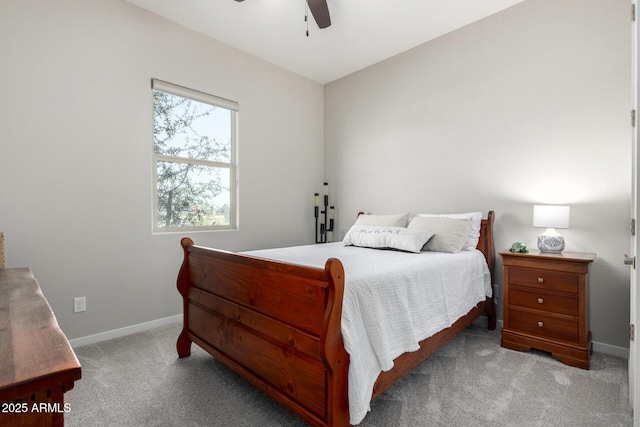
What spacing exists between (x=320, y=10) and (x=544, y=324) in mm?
2728

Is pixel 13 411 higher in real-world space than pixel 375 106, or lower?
lower

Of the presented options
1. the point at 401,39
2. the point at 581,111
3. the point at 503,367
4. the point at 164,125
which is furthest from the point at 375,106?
the point at 503,367

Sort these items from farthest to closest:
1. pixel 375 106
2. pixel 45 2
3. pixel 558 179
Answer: pixel 375 106
pixel 558 179
pixel 45 2

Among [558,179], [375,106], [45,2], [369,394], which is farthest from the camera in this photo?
[375,106]

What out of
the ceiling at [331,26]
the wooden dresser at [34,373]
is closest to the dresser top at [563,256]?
the ceiling at [331,26]

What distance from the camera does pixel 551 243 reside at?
2414 millimetres

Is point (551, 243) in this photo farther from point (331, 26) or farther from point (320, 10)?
point (331, 26)

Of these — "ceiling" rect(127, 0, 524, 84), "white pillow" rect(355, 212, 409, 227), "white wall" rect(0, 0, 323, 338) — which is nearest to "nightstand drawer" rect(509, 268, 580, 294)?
"white pillow" rect(355, 212, 409, 227)

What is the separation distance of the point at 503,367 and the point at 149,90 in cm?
355

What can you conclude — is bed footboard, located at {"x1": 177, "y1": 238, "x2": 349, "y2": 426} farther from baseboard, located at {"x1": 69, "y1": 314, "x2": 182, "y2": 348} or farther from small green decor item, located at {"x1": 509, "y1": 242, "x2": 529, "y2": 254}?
small green decor item, located at {"x1": 509, "y1": 242, "x2": 529, "y2": 254}

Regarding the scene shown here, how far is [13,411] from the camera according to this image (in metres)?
0.61

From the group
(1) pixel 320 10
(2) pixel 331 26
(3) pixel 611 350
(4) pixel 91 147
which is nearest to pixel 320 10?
(1) pixel 320 10

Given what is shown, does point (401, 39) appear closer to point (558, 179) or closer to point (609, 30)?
point (609, 30)

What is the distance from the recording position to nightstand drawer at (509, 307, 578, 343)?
86.7 inches
